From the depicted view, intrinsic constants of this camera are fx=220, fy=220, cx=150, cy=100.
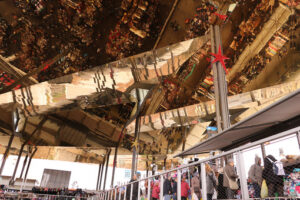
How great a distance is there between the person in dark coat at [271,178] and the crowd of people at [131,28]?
5.44 m

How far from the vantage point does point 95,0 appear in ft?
21.3

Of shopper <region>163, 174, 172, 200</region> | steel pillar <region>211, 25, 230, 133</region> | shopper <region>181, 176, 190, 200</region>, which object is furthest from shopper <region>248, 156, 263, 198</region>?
steel pillar <region>211, 25, 230, 133</region>

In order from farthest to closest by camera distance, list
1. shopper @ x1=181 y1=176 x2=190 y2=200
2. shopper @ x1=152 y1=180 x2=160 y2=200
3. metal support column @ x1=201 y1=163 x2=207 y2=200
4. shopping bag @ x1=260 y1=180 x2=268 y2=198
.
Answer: shopper @ x1=152 y1=180 x2=160 y2=200, shopper @ x1=181 y1=176 x2=190 y2=200, metal support column @ x1=201 y1=163 x2=207 y2=200, shopping bag @ x1=260 y1=180 x2=268 y2=198

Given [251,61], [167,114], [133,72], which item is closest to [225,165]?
[251,61]

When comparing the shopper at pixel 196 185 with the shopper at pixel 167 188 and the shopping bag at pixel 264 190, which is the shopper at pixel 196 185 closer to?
the shopper at pixel 167 188

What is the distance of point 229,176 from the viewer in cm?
254

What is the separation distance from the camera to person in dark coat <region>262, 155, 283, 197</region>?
6.58 ft

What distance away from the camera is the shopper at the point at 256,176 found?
214cm

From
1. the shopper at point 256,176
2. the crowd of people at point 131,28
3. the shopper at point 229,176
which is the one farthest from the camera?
the crowd of people at point 131,28

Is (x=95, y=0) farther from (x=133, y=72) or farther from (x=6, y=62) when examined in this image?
(x=6, y=62)

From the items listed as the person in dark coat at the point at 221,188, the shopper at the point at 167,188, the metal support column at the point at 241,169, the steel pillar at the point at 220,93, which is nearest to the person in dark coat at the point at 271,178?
the metal support column at the point at 241,169

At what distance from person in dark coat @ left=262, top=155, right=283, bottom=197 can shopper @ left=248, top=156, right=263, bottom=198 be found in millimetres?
47

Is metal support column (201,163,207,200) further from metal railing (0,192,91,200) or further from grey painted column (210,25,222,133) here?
metal railing (0,192,91,200)

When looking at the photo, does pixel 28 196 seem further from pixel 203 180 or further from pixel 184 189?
pixel 203 180
